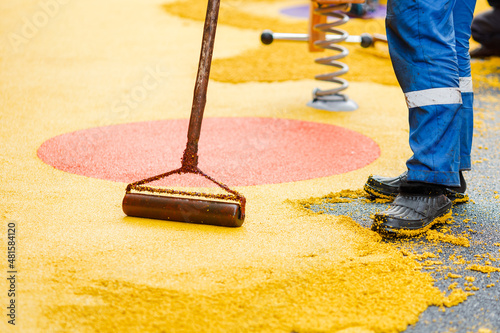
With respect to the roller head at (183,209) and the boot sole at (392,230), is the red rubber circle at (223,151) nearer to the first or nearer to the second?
the roller head at (183,209)

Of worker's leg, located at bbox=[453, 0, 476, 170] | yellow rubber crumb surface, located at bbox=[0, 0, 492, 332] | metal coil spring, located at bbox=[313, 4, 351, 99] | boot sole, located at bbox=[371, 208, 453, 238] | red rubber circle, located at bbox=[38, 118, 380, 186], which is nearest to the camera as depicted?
yellow rubber crumb surface, located at bbox=[0, 0, 492, 332]

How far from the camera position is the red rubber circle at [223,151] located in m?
2.57

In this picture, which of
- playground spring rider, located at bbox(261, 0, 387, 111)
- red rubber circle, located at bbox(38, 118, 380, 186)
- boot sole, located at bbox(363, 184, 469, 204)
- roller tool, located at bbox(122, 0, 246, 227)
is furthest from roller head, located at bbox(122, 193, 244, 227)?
playground spring rider, located at bbox(261, 0, 387, 111)

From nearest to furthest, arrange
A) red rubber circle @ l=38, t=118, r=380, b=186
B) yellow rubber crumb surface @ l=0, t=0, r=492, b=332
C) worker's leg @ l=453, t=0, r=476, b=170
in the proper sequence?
1. yellow rubber crumb surface @ l=0, t=0, r=492, b=332
2. worker's leg @ l=453, t=0, r=476, b=170
3. red rubber circle @ l=38, t=118, r=380, b=186

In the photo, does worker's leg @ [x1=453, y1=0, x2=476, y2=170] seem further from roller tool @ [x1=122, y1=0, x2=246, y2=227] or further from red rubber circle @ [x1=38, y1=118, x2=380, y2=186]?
roller tool @ [x1=122, y1=0, x2=246, y2=227]

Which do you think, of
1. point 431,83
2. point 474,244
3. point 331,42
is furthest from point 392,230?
point 331,42

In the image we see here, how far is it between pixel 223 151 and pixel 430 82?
1.25 metres

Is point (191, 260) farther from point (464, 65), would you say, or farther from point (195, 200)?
point (464, 65)

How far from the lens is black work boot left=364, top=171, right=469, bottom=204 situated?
228 cm

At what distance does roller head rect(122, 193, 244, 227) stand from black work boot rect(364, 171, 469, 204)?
2.17 feet

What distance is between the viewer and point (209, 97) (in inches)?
158

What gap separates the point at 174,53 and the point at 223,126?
95.6 inches

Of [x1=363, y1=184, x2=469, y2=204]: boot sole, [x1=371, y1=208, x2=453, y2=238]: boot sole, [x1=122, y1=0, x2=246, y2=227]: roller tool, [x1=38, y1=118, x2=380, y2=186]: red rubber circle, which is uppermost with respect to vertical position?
[x1=122, y1=0, x2=246, y2=227]: roller tool

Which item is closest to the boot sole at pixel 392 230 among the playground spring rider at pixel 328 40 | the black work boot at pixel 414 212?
the black work boot at pixel 414 212
